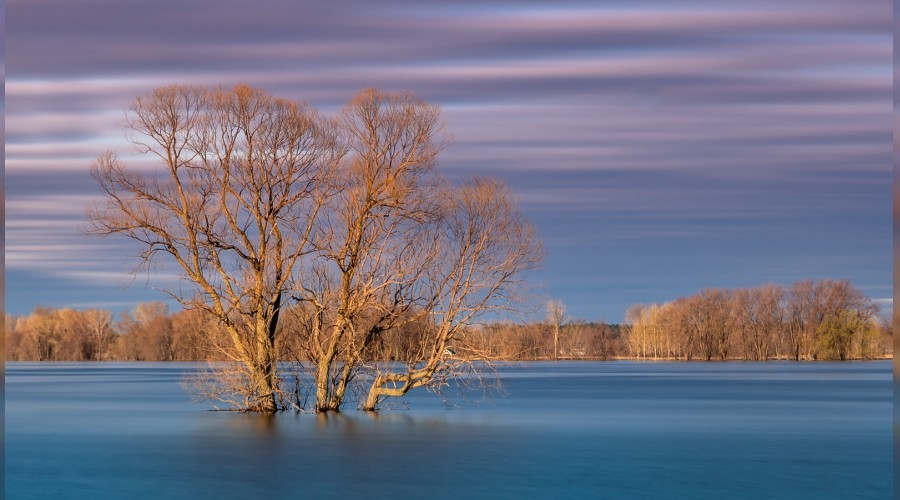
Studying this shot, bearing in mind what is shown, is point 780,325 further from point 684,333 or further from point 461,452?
point 461,452

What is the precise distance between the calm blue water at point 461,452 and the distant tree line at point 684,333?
51.5 m

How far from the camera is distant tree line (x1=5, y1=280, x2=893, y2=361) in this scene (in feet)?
376

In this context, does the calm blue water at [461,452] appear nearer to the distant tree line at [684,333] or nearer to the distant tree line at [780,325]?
the distant tree line at [684,333]

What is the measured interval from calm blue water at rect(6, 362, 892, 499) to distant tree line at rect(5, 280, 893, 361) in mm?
51491

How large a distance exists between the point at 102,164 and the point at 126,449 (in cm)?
890

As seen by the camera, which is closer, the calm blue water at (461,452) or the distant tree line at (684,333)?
the calm blue water at (461,452)

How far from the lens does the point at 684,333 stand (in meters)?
124

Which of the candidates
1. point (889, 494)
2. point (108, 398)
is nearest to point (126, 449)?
point (889, 494)

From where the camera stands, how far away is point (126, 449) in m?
24.5

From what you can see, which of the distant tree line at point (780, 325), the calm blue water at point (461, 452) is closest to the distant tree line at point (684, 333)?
the distant tree line at point (780, 325)

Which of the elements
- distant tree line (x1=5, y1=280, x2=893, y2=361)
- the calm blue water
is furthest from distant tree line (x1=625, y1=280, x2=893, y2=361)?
the calm blue water

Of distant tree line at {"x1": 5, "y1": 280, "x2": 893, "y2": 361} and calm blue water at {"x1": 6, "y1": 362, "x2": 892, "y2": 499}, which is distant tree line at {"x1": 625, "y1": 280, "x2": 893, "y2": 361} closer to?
distant tree line at {"x1": 5, "y1": 280, "x2": 893, "y2": 361}

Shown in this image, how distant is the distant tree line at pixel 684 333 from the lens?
114750mm

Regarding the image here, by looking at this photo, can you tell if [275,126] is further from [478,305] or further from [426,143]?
[478,305]
